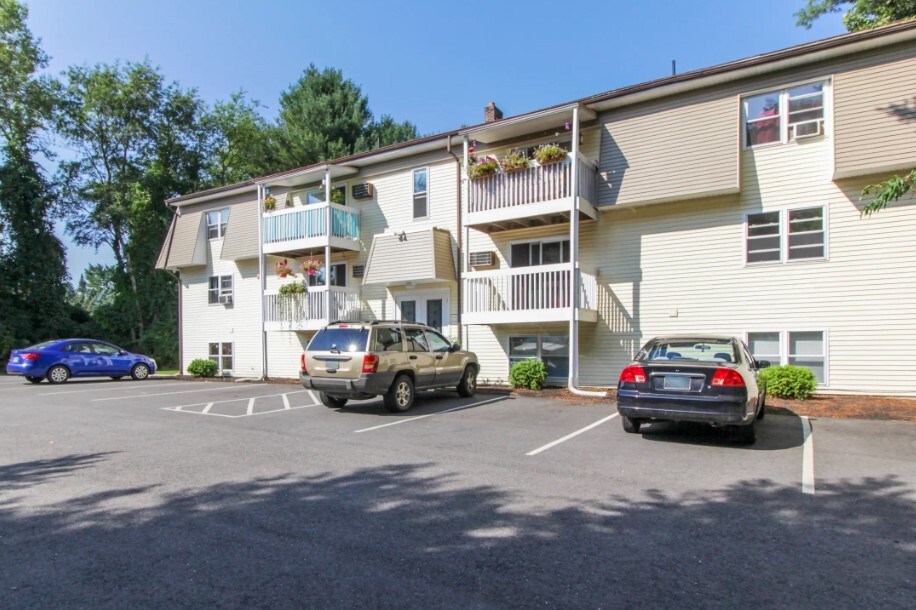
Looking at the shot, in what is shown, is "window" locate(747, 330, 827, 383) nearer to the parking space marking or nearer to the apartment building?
the apartment building

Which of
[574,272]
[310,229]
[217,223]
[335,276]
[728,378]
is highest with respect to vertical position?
[217,223]

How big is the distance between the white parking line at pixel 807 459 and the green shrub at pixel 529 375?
240 inches

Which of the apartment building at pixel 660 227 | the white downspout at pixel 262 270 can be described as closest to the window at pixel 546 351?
the apartment building at pixel 660 227

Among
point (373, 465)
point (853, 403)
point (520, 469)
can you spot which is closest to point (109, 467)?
point (373, 465)

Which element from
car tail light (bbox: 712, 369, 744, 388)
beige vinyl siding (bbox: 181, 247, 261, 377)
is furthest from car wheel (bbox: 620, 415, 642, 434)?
beige vinyl siding (bbox: 181, 247, 261, 377)

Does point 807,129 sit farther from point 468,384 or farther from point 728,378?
point 468,384

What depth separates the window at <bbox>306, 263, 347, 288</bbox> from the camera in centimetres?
1955

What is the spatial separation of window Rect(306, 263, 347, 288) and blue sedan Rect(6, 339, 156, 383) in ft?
24.0

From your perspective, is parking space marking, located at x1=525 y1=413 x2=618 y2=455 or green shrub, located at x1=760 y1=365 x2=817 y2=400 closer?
parking space marking, located at x1=525 y1=413 x2=618 y2=455

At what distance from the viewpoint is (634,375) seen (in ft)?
25.9

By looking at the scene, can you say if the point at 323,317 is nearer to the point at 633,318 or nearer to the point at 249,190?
the point at 249,190

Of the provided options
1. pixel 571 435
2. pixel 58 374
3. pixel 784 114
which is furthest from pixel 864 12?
pixel 58 374

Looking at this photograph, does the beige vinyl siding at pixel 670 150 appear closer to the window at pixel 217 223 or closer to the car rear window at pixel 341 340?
the car rear window at pixel 341 340

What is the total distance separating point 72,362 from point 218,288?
5915 mm
